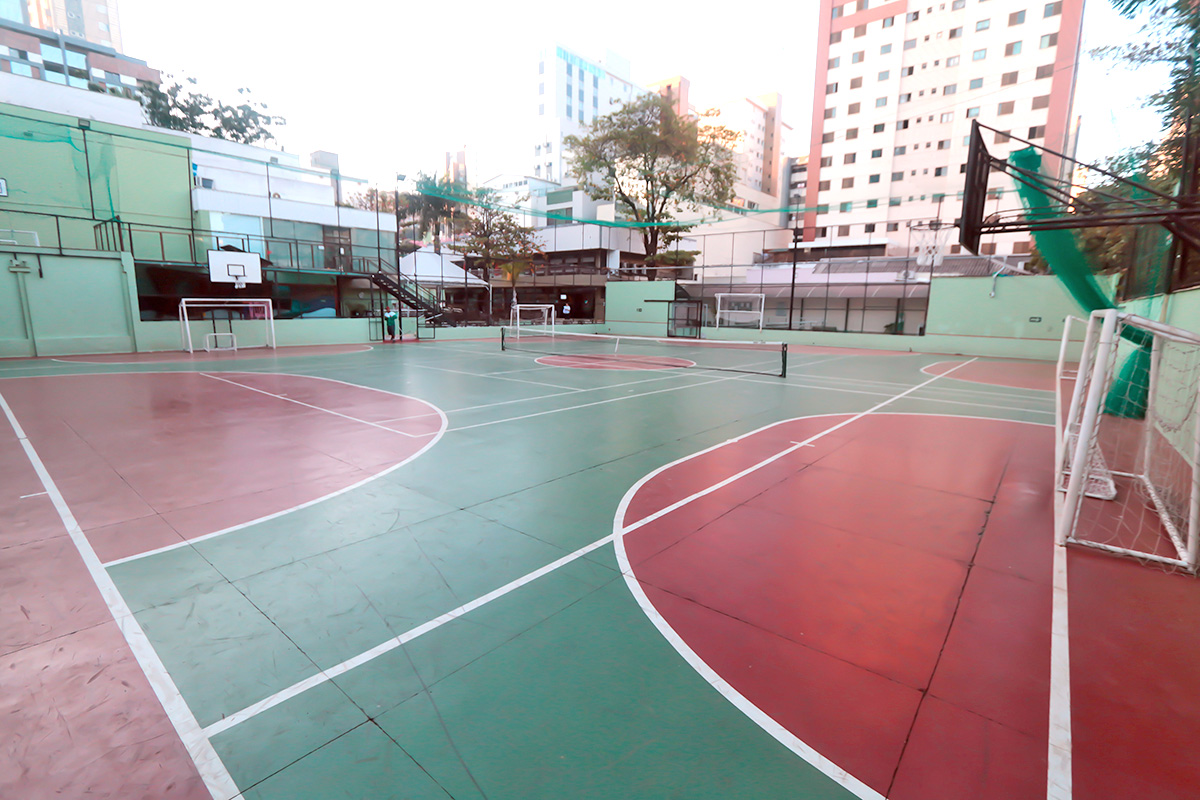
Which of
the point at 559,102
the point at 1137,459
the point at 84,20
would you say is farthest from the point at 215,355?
the point at 559,102

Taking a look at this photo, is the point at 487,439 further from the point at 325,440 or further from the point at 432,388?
Answer: the point at 432,388

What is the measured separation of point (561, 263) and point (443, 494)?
42.1 metres

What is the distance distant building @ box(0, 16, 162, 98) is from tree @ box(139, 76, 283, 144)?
3.65 feet

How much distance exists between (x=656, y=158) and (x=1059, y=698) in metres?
38.4

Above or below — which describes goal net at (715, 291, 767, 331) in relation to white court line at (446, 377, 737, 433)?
above

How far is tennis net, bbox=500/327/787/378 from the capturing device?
16.4 metres

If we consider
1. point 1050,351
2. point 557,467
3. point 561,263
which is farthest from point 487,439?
point 561,263

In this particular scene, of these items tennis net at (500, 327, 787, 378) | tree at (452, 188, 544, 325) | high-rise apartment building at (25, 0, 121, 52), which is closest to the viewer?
tennis net at (500, 327, 787, 378)

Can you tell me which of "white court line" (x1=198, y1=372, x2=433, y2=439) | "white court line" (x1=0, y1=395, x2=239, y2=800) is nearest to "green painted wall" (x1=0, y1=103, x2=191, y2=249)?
"white court line" (x1=198, y1=372, x2=433, y2=439)

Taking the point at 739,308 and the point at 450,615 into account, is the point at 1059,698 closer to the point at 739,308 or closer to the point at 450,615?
the point at 450,615

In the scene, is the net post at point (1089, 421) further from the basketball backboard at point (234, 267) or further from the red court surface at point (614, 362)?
the basketball backboard at point (234, 267)

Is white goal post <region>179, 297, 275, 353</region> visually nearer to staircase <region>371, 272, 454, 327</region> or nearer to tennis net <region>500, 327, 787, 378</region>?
staircase <region>371, 272, 454, 327</region>

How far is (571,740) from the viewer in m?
2.36

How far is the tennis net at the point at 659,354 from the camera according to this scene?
16422 millimetres
